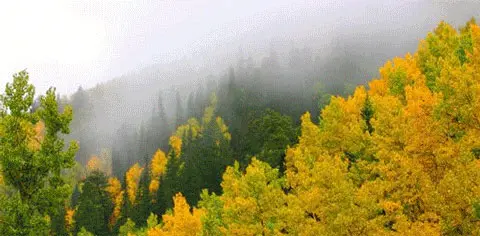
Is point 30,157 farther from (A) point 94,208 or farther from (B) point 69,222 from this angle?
(B) point 69,222

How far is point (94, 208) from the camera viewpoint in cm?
Result: 8400

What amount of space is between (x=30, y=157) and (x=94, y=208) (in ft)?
236

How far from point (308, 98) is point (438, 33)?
310ft

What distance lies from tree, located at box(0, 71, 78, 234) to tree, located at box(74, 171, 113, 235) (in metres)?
64.9

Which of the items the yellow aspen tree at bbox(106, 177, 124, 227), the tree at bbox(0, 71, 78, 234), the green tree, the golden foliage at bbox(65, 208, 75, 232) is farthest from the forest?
the yellow aspen tree at bbox(106, 177, 124, 227)

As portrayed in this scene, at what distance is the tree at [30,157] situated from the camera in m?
16.2

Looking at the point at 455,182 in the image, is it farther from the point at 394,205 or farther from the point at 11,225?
the point at 11,225

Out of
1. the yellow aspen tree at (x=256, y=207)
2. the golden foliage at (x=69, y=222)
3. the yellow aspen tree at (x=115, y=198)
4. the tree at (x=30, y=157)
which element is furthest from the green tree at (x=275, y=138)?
the yellow aspen tree at (x=115, y=198)

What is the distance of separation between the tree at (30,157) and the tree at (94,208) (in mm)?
64900

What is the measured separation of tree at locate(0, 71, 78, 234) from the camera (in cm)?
1625

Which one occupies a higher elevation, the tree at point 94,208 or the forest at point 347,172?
the tree at point 94,208

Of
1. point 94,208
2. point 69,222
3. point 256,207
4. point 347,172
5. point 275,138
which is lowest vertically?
point 256,207

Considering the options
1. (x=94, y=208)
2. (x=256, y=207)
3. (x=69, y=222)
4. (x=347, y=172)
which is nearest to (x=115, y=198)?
(x=69, y=222)

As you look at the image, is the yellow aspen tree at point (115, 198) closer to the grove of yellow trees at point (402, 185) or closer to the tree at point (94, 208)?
the tree at point (94, 208)
